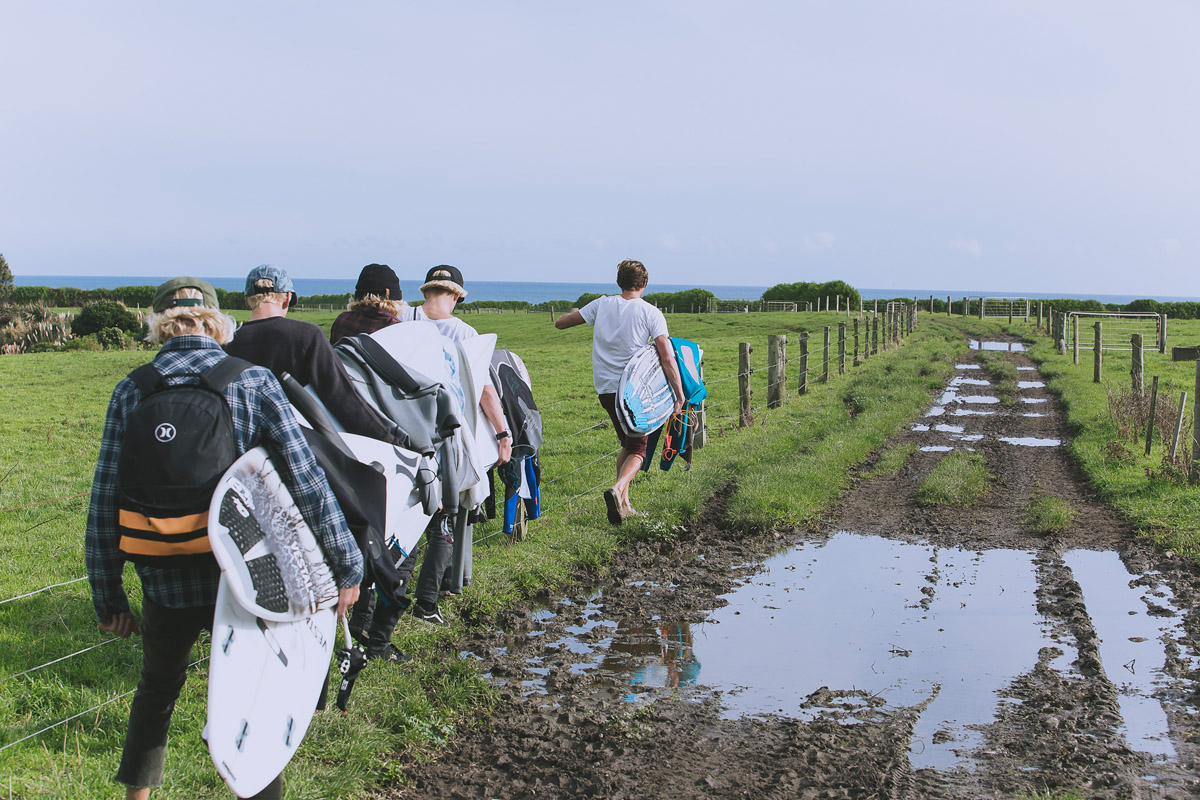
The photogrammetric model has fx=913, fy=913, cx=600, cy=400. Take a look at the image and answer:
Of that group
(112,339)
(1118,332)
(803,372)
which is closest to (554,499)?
(803,372)

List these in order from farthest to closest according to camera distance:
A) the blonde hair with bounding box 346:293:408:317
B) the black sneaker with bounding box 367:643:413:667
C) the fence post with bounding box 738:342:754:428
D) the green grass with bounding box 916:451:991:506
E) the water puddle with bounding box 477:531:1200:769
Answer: the fence post with bounding box 738:342:754:428 → the green grass with bounding box 916:451:991:506 → the blonde hair with bounding box 346:293:408:317 → the black sneaker with bounding box 367:643:413:667 → the water puddle with bounding box 477:531:1200:769

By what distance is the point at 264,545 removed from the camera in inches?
110

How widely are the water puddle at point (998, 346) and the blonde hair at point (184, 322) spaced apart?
94.8 ft

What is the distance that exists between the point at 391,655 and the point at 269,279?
202 centimetres

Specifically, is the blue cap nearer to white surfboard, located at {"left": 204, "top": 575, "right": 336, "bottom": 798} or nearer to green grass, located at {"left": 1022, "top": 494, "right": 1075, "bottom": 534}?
white surfboard, located at {"left": 204, "top": 575, "right": 336, "bottom": 798}

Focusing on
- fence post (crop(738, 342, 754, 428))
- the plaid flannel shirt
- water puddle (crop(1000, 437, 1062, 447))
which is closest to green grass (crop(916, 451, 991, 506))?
water puddle (crop(1000, 437, 1062, 447))

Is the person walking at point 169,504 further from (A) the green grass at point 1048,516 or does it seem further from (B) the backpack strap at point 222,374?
(A) the green grass at point 1048,516

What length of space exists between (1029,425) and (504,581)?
10229mm

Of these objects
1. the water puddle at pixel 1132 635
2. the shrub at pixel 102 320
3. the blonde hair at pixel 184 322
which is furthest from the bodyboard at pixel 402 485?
the shrub at pixel 102 320

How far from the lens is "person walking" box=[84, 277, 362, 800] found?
2.71 m

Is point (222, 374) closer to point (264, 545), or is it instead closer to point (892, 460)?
point (264, 545)

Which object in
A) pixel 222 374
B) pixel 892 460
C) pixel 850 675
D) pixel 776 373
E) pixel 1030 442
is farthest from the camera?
pixel 776 373

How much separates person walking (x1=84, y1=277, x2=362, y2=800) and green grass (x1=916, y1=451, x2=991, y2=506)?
6934 mm

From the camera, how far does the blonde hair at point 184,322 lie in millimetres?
2904
